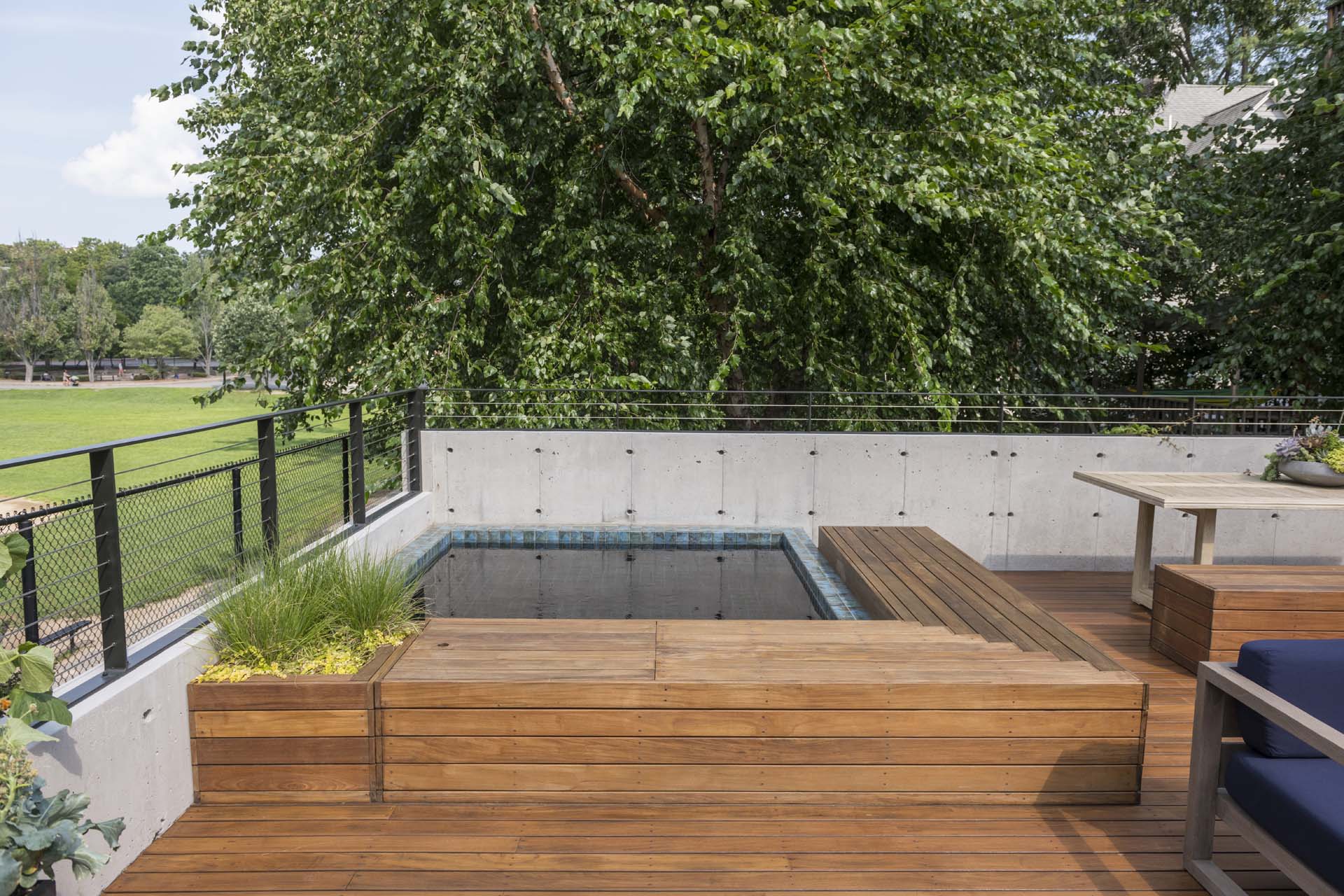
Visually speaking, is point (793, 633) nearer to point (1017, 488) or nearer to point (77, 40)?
point (1017, 488)

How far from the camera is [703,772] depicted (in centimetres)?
265

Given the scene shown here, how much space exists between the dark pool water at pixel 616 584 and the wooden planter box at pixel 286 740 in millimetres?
1469

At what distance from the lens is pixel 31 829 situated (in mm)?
1534

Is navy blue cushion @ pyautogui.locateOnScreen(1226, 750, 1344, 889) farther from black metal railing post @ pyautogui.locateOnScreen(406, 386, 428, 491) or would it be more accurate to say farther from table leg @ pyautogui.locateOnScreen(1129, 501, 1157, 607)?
black metal railing post @ pyautogui.locateOnScreen(406, 386, 428, 491)

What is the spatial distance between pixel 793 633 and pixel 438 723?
1282 millimetres

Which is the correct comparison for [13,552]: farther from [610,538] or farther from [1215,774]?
[610,538]

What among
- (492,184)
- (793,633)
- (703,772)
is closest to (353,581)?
(703,772)

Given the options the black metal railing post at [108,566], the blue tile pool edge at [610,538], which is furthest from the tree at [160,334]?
the black metal railing post at [108,566]

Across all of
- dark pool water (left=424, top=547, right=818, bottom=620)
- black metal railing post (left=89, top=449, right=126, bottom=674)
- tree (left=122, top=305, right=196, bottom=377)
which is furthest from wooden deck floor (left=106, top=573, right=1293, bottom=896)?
tree (left=122, top=305, right=196, bottom=377)

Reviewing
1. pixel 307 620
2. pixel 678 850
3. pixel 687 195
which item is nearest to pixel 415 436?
pixel 687 195

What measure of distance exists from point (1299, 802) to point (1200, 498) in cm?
275

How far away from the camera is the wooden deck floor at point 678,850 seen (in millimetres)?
2238

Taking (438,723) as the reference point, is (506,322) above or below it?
above

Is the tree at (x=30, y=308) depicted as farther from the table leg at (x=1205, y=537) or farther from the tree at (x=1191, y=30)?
the table leg at (x=1205, y=537)
